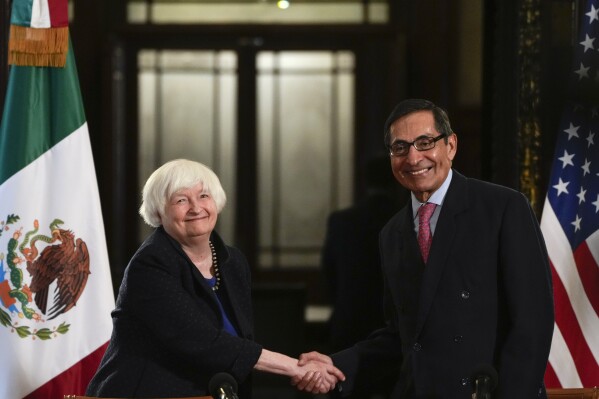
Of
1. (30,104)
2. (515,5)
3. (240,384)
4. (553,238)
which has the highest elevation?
(515,5)

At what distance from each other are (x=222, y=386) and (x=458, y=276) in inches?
26.9

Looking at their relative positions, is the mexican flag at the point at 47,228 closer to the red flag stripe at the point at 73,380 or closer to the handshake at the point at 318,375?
the red flag stripe at the point at 73,380

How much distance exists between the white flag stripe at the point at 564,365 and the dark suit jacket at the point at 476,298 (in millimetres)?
1196

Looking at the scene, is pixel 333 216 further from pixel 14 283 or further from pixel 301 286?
pixel 14 283

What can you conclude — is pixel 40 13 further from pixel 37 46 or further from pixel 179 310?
pixel 179 310

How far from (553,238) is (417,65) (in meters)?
3.59

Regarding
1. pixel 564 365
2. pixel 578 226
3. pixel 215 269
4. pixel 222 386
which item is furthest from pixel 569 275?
pixel 222 386

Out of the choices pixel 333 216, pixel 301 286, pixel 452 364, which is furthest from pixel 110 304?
pixel 301 286

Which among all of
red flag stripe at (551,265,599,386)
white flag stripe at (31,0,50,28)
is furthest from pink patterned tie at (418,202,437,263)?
white flag stripe at (31,0,50,28)

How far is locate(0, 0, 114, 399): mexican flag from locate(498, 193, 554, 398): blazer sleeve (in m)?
1.77

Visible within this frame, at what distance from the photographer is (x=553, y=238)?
401 centimetres

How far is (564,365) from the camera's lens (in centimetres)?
390

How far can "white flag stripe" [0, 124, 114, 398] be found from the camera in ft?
12.7

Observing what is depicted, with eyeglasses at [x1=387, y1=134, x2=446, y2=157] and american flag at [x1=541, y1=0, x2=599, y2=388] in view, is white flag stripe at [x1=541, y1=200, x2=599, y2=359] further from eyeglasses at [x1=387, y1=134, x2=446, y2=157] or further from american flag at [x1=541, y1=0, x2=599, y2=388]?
eyeglasses at [x1=387, y1=134, x2=446, y2=157]
